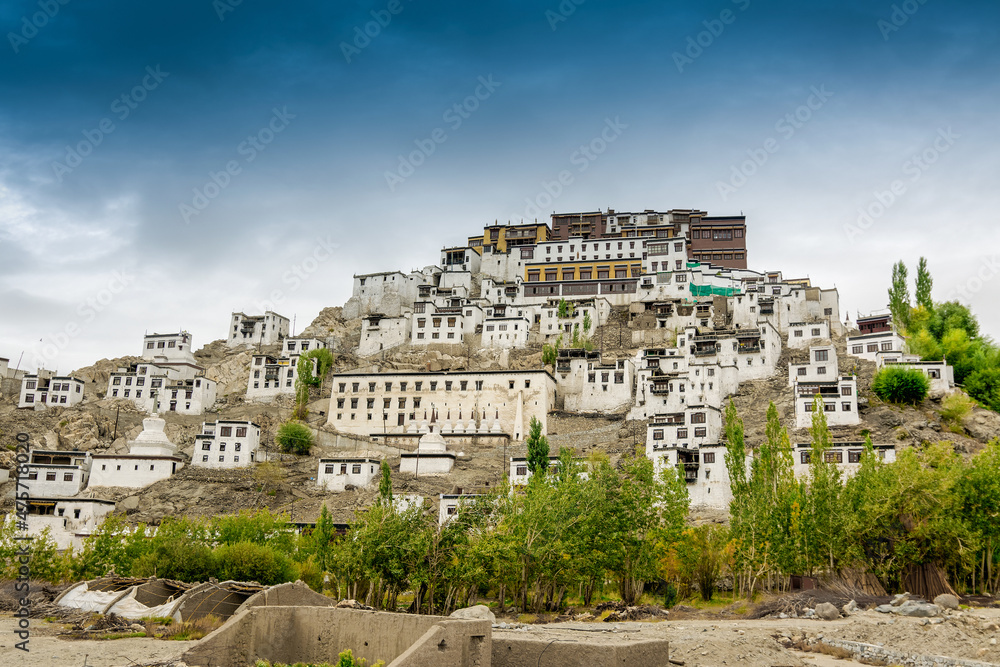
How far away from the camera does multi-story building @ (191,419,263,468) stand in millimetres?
69375

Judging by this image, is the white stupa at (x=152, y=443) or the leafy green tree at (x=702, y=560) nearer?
the leafy green tree at (x=702, y=560)

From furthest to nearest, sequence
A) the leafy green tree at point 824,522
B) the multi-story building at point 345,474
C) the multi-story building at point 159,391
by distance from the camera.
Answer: the multi-story building at point 159,391, the multi-story building at point 345,474, the leafy green tree at point 824,522

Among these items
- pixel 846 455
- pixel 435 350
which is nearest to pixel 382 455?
pixel 435 350

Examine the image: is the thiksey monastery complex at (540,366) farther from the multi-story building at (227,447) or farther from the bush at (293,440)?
the bush at (293,440)

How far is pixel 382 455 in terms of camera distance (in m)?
71.4

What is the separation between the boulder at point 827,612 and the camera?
29513mm

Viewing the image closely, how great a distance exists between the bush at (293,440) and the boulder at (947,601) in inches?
2043

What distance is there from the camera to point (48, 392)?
272 feet

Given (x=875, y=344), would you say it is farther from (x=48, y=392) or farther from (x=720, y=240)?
(x=48, y=392)

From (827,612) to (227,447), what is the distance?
51.9 m

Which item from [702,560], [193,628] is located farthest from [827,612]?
[193,628]

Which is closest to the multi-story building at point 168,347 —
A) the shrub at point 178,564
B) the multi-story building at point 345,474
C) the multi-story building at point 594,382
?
the multi-story building at point 345,474

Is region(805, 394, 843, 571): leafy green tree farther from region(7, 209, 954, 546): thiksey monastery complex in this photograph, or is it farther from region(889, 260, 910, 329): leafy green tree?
region(889, 260, 910, 329): leafy green tree

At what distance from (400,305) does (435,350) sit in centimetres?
1503
